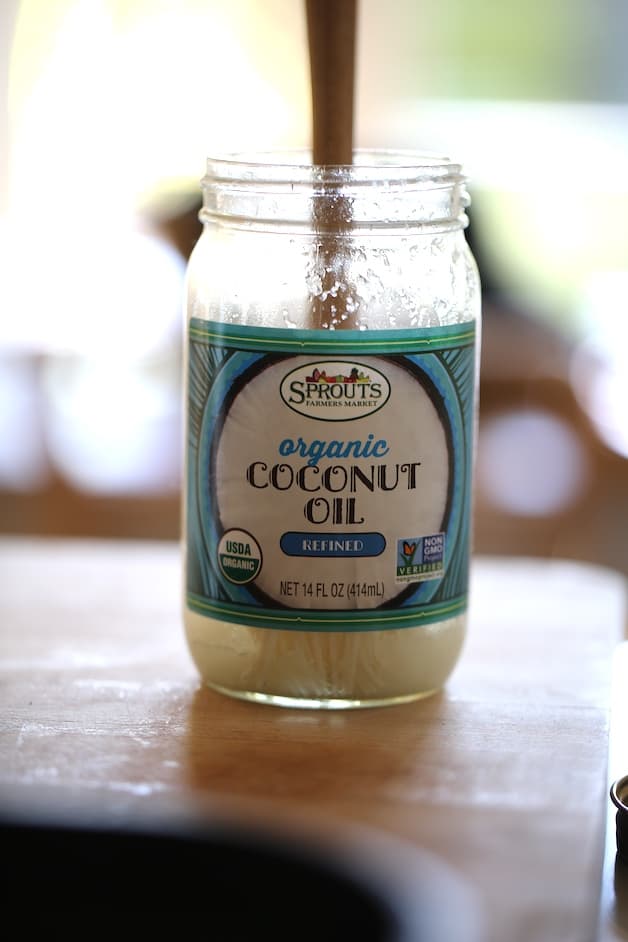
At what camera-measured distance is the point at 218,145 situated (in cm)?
365

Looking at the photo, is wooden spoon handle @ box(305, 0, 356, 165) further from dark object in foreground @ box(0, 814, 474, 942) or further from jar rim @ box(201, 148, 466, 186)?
dark object in foreground @ box(0, 814, 474, 942)

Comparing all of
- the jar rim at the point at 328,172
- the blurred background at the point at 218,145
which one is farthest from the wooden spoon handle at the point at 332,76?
the blurred background at the point at 218,145

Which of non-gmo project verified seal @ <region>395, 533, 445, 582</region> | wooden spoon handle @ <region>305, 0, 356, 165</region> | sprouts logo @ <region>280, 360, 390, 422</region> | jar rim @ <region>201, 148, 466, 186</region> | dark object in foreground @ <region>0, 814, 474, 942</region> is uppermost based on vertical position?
wooden spoon handle @ <region>305, 0, 356, 165</region>

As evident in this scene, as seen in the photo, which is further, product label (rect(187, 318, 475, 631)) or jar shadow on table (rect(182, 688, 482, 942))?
product label (rect(187, 318, 475, 631))

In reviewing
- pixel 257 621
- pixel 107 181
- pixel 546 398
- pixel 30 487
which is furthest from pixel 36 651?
pixel 107 181

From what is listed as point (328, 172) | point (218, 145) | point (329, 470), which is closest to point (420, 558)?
point (329, 470)

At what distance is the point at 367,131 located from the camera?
153 inches

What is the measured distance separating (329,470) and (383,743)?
134 mm

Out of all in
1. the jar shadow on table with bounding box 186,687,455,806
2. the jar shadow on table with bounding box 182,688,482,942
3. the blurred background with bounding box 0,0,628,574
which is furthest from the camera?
the blurred background with bounding box 0,0,628,574

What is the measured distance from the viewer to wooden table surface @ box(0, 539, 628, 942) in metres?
0.57

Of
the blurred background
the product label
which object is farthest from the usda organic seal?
the blurred background

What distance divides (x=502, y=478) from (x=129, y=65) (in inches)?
64.2

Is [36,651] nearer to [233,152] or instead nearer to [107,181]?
[233,152]

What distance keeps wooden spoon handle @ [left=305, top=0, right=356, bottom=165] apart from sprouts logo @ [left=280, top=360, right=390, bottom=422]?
4.3 inches
